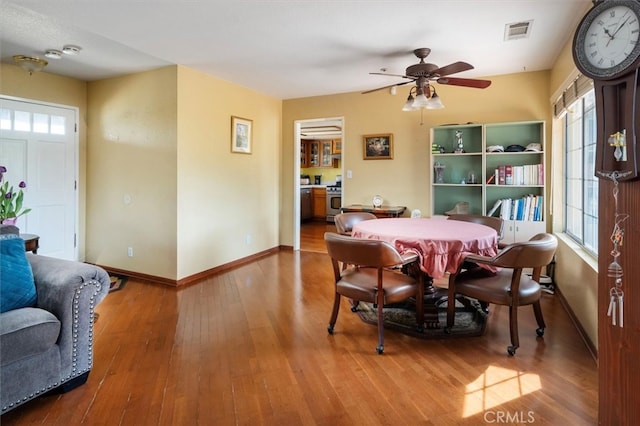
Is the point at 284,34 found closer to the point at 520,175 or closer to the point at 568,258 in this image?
the point at 520,175

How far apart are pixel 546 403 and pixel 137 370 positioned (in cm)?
230

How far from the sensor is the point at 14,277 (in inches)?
75.1

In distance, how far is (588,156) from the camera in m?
2.94

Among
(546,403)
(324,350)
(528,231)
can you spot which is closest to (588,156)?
(528,231)

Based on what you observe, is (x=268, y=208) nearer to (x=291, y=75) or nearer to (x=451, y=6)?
(x=291, y=75)

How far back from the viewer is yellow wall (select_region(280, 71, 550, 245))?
4.29m

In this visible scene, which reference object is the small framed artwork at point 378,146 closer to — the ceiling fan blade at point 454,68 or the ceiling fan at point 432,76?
the ceiling fan at point 432,76

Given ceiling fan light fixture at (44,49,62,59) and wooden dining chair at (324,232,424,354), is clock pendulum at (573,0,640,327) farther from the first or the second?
ceiling fan light fixture at (44,49,62,59)

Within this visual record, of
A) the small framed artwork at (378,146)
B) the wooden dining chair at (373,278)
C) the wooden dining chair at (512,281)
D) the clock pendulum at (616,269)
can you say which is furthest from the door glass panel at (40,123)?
the clock pendulum at (616,269)

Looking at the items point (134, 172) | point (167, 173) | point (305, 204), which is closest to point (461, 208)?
point (167, 173)

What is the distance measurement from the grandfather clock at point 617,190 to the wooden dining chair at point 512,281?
84 centimetres

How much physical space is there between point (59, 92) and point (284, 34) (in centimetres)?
315

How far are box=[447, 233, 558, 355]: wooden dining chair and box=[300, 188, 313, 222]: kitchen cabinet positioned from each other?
21.0 ft

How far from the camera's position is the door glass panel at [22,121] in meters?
4.00
